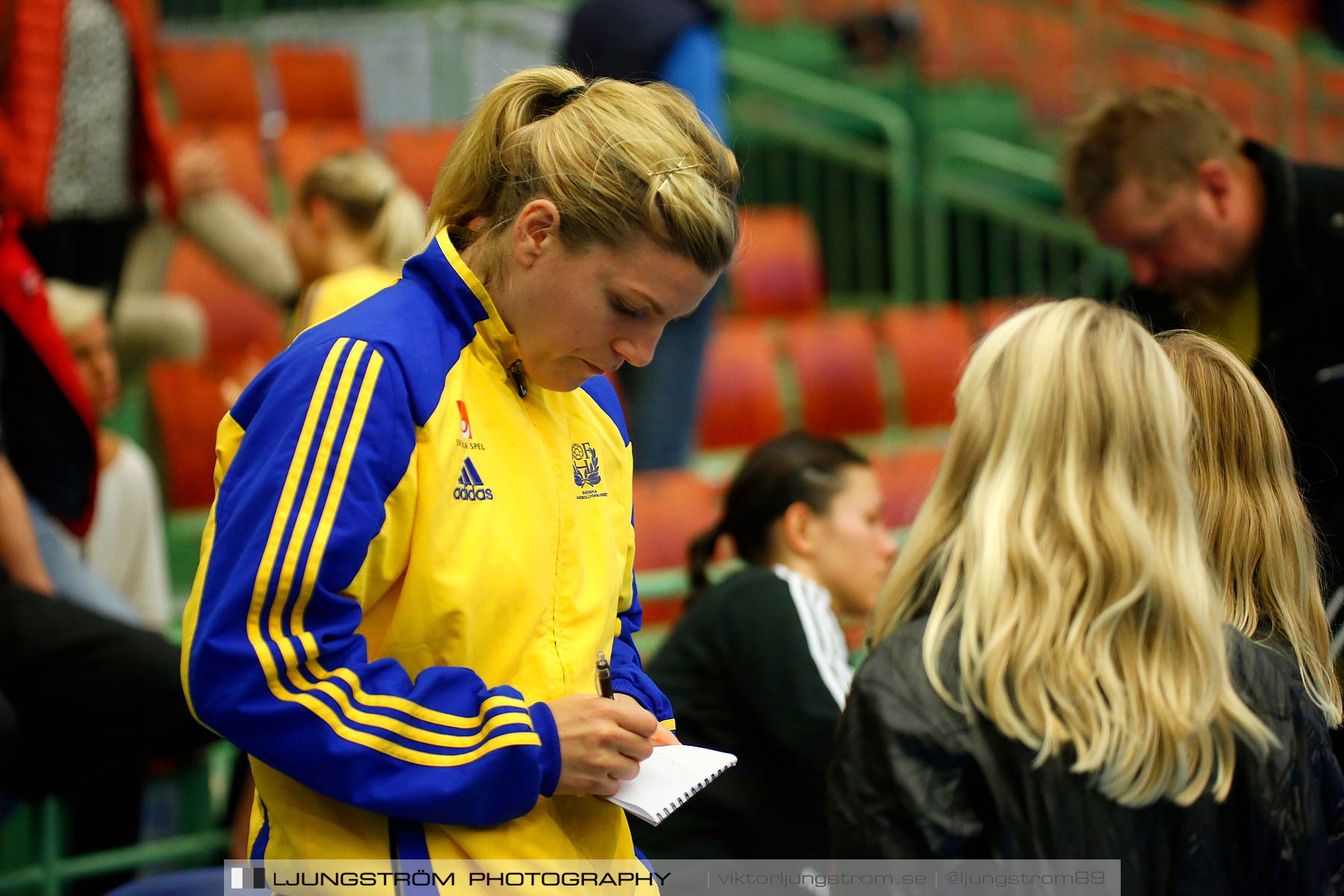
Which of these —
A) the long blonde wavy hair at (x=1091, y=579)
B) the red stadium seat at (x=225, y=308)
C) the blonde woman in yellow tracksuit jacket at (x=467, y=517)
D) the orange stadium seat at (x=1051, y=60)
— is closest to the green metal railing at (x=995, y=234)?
the orange stadium seat at (x=1051, y=60)

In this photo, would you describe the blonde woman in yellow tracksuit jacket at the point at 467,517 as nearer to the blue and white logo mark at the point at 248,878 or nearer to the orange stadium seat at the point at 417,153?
the blue and white logo mark at the point at 248,878

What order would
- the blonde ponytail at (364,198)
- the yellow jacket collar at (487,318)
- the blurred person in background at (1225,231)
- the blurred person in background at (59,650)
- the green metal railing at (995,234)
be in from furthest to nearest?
the green metal railing at (995,234)
the blonde ponytail at (364,198)
the blurred person in background at (1225,231)
the blurred person in background at (59,650)
the yellow jacket collar at (487,318)

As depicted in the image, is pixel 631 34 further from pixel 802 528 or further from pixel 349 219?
pixel 802 528

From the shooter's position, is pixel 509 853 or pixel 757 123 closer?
pixel 509 853

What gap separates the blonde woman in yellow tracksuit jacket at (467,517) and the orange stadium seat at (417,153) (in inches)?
167

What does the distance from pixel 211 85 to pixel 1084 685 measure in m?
5.70

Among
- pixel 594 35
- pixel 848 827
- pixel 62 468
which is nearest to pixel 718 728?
pixel 848 827

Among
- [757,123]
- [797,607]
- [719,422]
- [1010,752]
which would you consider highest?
[1010,752]

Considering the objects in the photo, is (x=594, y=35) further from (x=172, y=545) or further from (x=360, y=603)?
(x=360, y=603)

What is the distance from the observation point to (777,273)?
6.34 meters

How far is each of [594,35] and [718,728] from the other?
2.22m

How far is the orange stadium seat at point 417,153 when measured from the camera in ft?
18.7

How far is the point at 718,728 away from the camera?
7.73 feet

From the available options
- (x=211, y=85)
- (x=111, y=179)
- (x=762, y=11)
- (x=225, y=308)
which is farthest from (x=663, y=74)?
(x=762, y=11)
